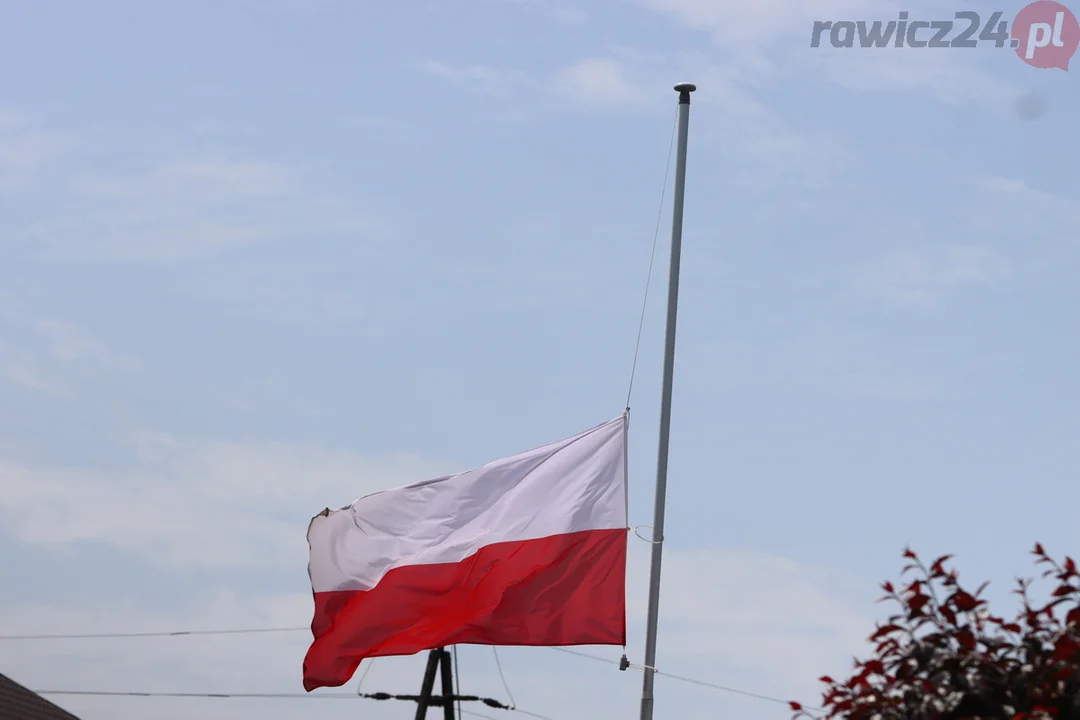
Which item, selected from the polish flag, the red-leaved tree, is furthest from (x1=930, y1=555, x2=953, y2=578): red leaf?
the polish flag

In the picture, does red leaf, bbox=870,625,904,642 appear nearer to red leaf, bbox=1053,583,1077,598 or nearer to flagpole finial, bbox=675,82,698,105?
red leaf, bbox=1053,583,1077,598

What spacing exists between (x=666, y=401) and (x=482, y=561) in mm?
2785

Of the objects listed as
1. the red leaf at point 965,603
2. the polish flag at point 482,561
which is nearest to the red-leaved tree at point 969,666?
the red leaf at point 965,603

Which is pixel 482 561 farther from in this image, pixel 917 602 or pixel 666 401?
pixel 917 602

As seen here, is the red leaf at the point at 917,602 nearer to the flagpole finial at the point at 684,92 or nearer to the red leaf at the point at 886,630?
the red leaf at the point at 886,630

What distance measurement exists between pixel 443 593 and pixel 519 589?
98cm

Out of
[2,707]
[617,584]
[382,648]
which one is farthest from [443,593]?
[2,707]

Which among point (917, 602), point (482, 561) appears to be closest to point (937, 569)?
point (917, 602)

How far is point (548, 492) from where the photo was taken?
55.7 feet

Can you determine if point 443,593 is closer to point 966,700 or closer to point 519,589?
point 519,589

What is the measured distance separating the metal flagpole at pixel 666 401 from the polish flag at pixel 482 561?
1.42 ft

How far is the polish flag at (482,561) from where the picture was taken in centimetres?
1622

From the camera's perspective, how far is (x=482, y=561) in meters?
16.8

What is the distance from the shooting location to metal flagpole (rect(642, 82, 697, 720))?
1625 centimetres
